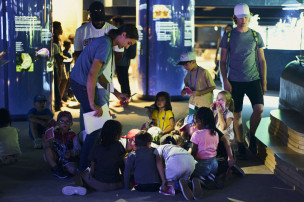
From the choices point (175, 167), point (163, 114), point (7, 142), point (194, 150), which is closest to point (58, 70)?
point (163, 114)

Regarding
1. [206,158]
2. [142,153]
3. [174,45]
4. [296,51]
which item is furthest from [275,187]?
[296,51]

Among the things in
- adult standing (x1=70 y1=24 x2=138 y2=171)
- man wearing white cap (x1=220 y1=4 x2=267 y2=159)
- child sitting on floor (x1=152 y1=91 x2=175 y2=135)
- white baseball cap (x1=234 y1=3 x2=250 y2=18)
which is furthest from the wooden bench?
adult standing (x1=70 y1=24 x2=138 y2=171)

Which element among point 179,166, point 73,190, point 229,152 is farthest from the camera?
point 229,152

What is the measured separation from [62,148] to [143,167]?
130cm

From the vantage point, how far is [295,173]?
6.14 m

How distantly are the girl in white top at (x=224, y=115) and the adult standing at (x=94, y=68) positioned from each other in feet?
4.62

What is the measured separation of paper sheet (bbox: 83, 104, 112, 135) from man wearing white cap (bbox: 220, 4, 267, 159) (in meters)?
2.20

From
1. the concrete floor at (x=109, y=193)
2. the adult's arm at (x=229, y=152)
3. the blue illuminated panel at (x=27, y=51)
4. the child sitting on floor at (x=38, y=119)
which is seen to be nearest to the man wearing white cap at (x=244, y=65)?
the concrete floor at (x=109, y=193)

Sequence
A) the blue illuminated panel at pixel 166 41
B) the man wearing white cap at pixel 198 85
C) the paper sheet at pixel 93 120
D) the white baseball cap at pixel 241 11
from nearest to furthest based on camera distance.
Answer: the paper sheet at pixel 93 120 → the white baseball cap at pixel 241 11 → the man wearing white cap at pixel 198 85 → the blue illuminated panel at pixel 166 41

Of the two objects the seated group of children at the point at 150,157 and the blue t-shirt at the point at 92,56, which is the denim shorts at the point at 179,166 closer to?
the seated group of children at the point at 150,157

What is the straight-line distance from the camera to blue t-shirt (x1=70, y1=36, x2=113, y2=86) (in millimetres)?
5848

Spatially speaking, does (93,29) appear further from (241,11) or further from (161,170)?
(161,170)

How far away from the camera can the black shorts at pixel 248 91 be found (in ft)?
25.0

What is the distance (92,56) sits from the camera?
19.6ft
